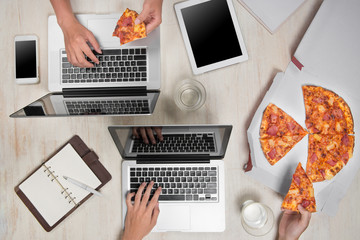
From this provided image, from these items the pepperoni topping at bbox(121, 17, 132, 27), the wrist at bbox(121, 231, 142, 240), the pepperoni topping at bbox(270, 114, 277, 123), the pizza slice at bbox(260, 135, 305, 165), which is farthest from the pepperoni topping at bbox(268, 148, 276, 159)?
the pepperoni topping at bbox(121, 17, 132, 27)

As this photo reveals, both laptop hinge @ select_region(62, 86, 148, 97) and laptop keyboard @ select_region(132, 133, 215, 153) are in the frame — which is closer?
laptop keyboard @ select_region(132, 133, 215, 153)

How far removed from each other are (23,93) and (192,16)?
2.29 feet

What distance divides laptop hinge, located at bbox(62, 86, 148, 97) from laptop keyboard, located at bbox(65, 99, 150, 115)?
0.05 m

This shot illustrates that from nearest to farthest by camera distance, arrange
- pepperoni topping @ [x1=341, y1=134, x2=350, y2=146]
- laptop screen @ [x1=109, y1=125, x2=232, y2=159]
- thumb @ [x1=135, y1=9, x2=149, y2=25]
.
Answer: laptop screen @ [x1=109, y1=125, x2=232, y2=159] < thumb @ [x1=135, y1=9, x2=149, y2=25] < pepperoni topping @ [x1=341, y1=134, x2=350, y2=146]

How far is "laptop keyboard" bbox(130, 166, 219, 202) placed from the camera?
3.52ft

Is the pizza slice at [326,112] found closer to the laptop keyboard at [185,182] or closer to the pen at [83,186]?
the laptop keyboard at [185,182]

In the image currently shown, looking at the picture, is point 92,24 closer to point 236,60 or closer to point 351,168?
point 236,60

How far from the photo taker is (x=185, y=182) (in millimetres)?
1076

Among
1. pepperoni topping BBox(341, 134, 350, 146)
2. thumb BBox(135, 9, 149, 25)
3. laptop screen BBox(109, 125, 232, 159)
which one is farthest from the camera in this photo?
pepperoni topping BBox(341, 134, 350, 146)

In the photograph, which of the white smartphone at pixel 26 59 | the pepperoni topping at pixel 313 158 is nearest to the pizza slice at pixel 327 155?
the pepperoni topping at pixel 313 158

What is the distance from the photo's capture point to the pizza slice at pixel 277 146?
1.08 meters

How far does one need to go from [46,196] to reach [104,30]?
0.65 m

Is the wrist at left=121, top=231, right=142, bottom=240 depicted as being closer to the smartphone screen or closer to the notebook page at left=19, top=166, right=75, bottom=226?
the notebook page at left=19, top=166, right=75, bottom=226

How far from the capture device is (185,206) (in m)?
1.08
